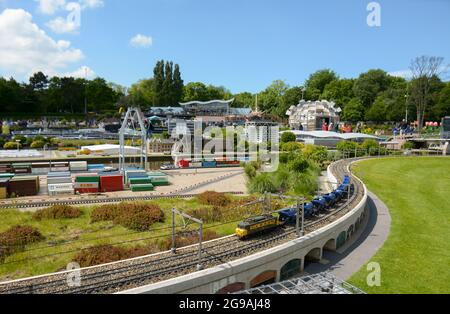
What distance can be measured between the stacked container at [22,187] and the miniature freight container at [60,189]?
61.9 inches

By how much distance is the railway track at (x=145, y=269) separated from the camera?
13125mm

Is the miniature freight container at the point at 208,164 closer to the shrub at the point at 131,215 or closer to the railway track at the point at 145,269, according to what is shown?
the shrub at the point at 131,215

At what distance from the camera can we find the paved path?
62.5 ft

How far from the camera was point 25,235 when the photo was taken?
20.0m

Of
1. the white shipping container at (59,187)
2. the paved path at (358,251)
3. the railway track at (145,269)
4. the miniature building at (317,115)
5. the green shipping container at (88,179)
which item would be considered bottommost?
the paved path at (358,251)

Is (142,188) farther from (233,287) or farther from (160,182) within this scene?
(233,287)

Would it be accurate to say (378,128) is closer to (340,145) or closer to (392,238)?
(340,145)

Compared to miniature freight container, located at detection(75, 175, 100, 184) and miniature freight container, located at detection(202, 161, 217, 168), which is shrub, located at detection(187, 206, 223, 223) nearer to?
miniature freight container, located at detection(75, 175, 100, 184)

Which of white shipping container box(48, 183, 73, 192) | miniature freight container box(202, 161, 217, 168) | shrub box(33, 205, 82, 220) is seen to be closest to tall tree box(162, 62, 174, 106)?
miniature freight container box(202, 161, 217, 168)

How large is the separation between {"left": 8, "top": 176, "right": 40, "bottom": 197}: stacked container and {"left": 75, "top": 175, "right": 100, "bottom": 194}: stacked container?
4.20 metres

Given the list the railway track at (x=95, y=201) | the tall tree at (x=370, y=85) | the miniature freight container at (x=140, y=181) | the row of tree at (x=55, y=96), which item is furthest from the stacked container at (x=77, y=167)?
the tall tree at (x=370, y=85)

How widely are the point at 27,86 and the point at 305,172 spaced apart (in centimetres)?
11963

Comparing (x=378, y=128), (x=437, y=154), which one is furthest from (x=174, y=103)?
(x=437, y=154)

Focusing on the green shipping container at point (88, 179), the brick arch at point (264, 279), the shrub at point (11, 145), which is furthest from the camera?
the shrub at point (11, 145)
